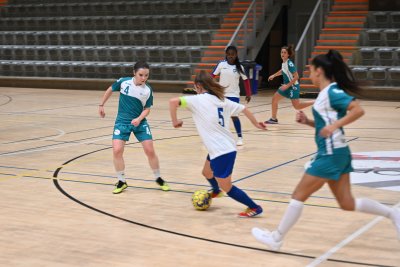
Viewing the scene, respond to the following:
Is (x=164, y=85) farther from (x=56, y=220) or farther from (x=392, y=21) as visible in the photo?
(x=56, y=220)

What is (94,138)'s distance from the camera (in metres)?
11.3

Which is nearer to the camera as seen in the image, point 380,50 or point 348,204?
point 348,204

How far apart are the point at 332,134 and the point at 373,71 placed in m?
15.2

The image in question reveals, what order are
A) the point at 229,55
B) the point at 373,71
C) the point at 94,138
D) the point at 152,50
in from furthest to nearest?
the point at 152,50
the point at 373,71
the point at 94,138
the point at 229,55

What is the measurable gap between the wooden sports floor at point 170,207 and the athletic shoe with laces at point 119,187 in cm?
10

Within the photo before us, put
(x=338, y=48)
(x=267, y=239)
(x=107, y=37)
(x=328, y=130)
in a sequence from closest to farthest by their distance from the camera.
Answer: (x=328, y=130) < (x=267, y=239) < (x=338, y=48) < (x=107, y=37)

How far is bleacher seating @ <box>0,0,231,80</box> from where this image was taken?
23188 millimetres

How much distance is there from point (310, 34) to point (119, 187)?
1575 cm

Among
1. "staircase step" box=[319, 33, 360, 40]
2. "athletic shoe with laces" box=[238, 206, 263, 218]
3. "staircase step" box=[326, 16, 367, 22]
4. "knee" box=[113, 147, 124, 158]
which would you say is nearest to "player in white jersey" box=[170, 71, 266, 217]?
"athletic shoe with laces" box=[238, 206, 263, 218]

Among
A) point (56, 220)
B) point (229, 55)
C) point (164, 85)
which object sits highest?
point (229, 55)

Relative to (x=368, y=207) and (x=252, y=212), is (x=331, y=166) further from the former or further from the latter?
(x=252, y=212)

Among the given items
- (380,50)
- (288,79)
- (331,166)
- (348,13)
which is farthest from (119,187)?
(348,13)

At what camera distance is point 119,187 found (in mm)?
7078

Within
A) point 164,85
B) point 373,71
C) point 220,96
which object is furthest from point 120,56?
point 220,96
